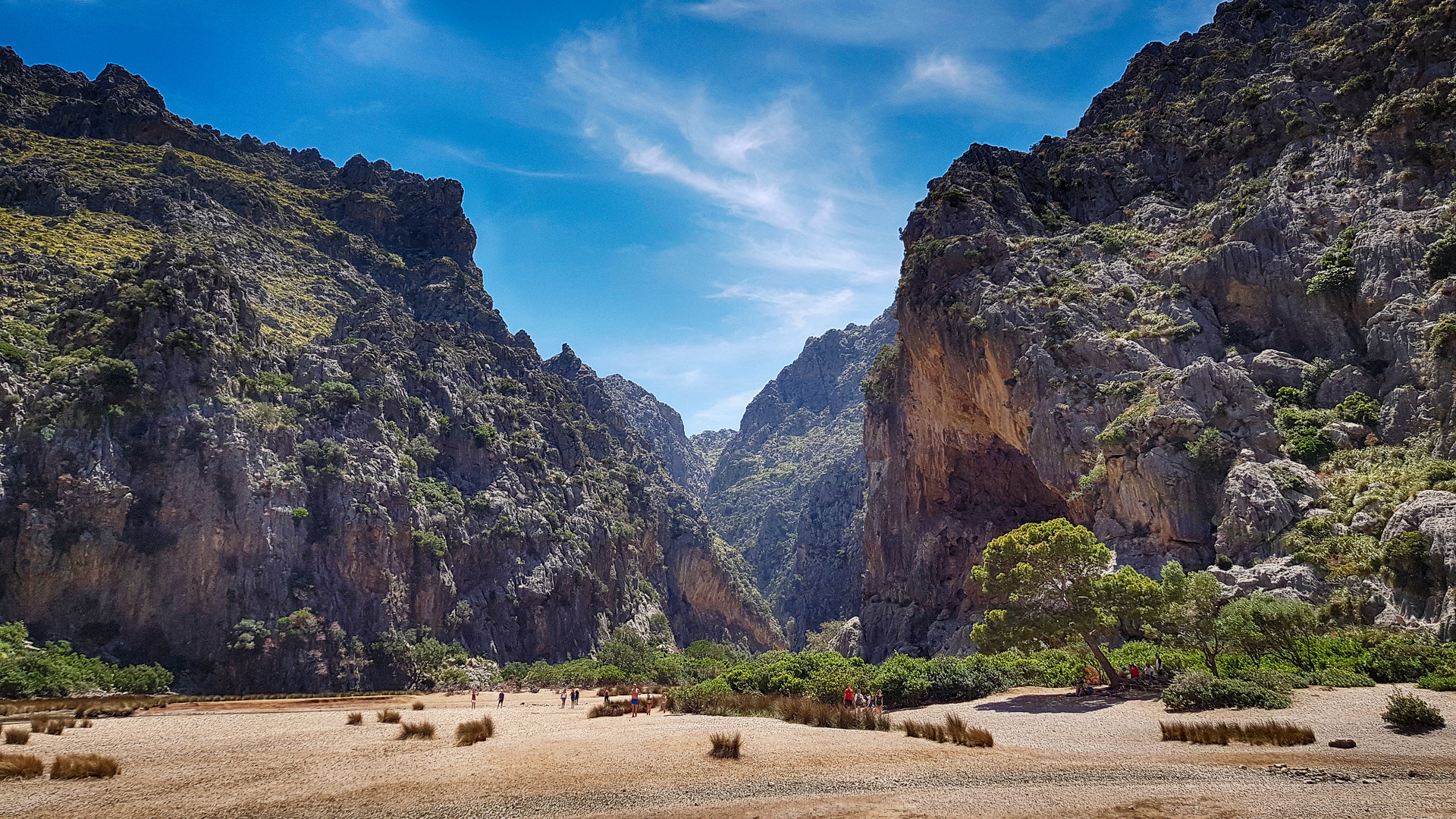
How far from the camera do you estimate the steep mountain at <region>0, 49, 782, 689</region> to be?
48.2 metres

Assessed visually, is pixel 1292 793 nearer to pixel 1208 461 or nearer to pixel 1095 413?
pixel 1208 461

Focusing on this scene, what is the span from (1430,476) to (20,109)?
149378mm

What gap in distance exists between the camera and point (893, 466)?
73.6 m

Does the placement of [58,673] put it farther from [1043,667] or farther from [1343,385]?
[1343,385]

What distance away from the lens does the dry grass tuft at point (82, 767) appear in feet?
46.6

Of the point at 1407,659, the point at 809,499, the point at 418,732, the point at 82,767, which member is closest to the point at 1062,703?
the point at 1407,659

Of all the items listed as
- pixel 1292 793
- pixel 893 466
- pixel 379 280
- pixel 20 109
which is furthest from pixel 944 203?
pixel 20 109

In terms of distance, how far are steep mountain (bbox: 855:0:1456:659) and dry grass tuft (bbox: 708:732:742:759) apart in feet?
77.3

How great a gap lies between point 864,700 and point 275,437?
56.5m

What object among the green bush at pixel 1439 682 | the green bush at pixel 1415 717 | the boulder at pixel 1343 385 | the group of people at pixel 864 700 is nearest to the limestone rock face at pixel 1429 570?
the green bush at pixel 1439 682

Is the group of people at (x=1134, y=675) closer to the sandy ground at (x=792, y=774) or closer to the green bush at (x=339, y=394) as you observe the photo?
the sandy ground at (x=792, y=774)

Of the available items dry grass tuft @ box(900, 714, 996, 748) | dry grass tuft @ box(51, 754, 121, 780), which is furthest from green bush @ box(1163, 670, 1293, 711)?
dry grass tuft @ box(51, 754, 121, 780)

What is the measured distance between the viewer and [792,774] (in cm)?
1410

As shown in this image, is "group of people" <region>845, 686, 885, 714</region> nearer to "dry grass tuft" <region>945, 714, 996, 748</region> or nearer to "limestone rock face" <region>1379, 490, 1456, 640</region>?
"dry grass tuft" <region>945, 714, 996, 748</region>
